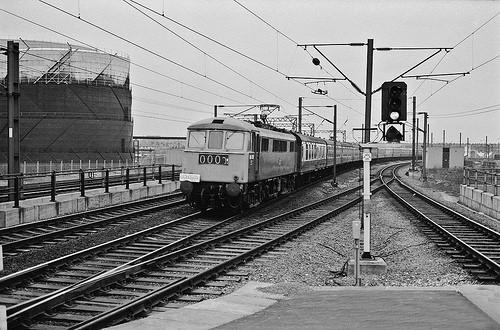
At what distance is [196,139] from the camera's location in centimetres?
2041

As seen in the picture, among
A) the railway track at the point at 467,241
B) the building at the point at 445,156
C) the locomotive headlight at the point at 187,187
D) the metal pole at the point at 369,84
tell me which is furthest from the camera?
the building at the point at 445,156

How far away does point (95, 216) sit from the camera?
741 inches

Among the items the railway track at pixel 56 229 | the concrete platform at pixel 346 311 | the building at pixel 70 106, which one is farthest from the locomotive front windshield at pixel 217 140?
the building at pixel 70 106

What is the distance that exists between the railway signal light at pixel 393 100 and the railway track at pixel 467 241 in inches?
131

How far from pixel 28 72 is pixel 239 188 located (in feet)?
177

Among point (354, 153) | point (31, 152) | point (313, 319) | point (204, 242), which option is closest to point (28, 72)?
point (31, 152)

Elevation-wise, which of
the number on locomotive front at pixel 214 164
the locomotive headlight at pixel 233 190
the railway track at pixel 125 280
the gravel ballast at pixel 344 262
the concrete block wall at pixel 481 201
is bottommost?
the gravel ballast at pixel 344 262

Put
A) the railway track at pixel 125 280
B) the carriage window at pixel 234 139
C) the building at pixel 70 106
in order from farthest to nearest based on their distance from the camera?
1. the building at pixel 70 106
2. the carriage window at pixel 234 139
3. the railway track at pixel 125 280

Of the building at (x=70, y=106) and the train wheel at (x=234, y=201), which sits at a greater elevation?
the building at (x=70, y=106)

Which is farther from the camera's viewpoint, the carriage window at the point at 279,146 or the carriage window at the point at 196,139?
the carriage window at the point at 279,146

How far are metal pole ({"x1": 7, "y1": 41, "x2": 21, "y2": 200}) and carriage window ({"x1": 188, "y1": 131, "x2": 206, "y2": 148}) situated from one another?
5.49 meters

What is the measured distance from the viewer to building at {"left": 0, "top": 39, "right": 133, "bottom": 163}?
62719 mm

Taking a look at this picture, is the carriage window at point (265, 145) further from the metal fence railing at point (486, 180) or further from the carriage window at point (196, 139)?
the metal fence railing at point (486, 180)

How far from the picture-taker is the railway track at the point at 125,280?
7.89m
